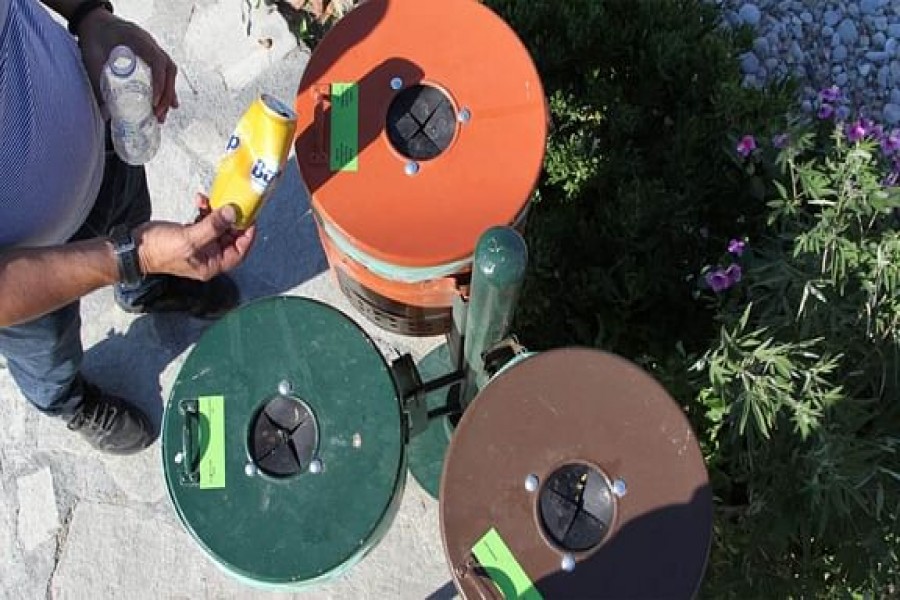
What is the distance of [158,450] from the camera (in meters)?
2.76

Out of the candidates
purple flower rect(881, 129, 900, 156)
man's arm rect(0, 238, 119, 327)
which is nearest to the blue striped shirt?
man's arm rect(0, 238, 119, 327)

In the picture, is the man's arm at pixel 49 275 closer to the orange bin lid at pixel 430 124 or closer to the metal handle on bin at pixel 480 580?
the orange bin lid at pixel 430 124

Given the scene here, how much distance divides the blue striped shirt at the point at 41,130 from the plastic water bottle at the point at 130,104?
0.06 m

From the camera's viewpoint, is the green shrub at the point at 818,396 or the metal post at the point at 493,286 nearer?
the metal post at the point at 493,286

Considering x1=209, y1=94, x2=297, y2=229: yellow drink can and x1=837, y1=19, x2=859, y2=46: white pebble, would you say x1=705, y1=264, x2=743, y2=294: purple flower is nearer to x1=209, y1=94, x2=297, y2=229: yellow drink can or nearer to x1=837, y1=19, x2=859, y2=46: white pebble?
x1=209, y1=94, x2=297, y2=229: yellow drink can

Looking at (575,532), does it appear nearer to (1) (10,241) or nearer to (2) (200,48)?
(1) (10,241)

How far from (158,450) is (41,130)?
119cm

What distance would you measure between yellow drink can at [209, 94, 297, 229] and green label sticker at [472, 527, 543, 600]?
36.4 inches

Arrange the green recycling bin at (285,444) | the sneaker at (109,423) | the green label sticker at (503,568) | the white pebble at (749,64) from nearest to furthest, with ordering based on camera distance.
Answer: the green label sticker at (503,568) → the green recycling bin at (285,444) → the sneaker at (109,423) → the white pebble at (749,64)

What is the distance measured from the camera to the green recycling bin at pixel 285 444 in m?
1.77

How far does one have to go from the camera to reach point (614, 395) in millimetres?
1699

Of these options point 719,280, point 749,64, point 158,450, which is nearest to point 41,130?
point 158,450

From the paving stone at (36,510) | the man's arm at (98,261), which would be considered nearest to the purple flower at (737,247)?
the man's arm at (98,261)

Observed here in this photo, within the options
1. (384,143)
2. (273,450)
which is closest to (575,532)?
(273,450)
